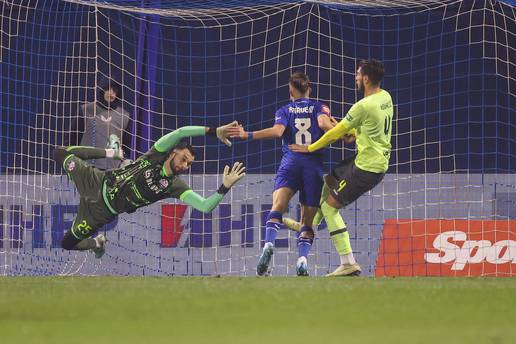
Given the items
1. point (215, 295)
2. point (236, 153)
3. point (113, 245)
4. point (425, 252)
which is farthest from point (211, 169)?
point (215, 295)

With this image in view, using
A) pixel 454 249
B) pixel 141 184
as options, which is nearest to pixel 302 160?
pixel 141 184

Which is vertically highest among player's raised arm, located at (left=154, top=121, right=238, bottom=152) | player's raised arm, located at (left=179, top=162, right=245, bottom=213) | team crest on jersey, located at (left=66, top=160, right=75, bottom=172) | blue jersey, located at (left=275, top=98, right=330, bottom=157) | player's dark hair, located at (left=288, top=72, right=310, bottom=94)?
player's dark hair, located at (left=288, top=72, right=310, bottom=94)

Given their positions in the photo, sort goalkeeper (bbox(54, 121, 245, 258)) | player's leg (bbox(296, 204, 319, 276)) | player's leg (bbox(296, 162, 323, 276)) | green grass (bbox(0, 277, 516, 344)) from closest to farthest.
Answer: green grass (bbox(0, 277, 516, 344)), goalkeeper (bbox(54, 121, 245, 258)), player's leg (bbox(296, 204, 319, 276)), player's leg (bbox(296, 162, 323, 276))

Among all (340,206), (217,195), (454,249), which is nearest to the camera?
(340,206)

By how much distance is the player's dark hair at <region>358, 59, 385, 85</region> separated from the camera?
933 cm

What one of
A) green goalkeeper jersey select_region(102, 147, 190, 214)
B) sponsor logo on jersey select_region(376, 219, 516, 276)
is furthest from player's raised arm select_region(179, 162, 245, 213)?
sponsor logo on jersey select_region(376, 219, 516, 276)

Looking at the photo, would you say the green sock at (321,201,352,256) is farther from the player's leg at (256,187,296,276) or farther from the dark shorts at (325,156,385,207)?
the player's leg at (256,187,296,276)

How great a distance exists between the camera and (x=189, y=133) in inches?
385

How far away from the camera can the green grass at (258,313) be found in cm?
403

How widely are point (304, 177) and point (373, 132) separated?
3.11ft

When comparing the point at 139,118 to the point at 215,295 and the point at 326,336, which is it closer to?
the point at 215,295

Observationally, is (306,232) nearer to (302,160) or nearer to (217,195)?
(302,160)

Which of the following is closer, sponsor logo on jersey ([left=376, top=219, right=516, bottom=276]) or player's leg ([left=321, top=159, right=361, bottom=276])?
player's leg ([left=321, top=159, right=361, bottom=276])

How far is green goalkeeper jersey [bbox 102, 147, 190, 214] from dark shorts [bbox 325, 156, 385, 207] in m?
1.41
